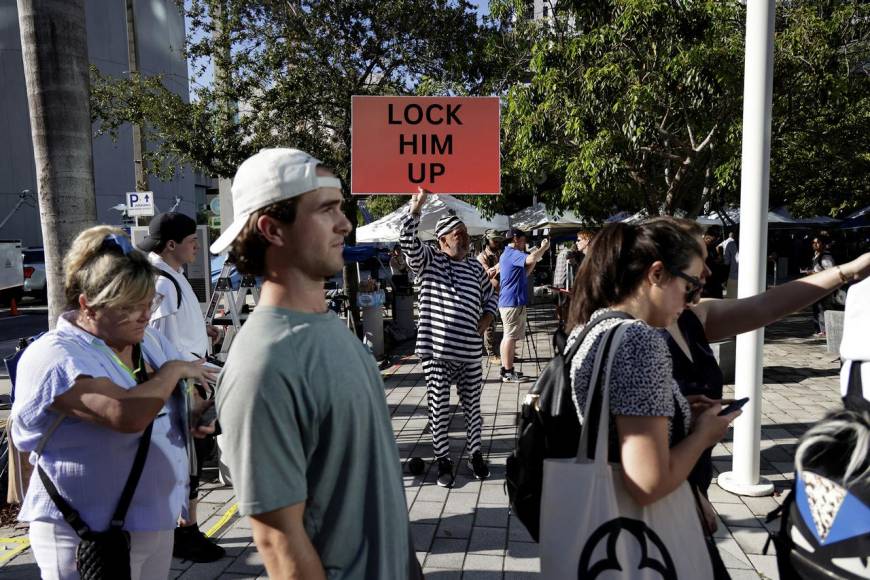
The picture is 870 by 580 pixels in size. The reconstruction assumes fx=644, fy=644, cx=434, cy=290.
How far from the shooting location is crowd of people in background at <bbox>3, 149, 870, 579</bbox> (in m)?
1.38

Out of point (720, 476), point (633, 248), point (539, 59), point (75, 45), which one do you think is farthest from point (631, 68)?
point (633, 248)

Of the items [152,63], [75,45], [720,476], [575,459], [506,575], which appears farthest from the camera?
[152,63]

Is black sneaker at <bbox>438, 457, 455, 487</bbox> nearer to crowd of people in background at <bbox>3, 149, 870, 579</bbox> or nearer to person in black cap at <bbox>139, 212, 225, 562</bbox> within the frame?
person in black cap at <bbox>139, 212, 225, 562</bbox>

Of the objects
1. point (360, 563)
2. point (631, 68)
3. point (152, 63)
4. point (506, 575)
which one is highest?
point (152, 63)

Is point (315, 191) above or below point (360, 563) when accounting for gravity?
above

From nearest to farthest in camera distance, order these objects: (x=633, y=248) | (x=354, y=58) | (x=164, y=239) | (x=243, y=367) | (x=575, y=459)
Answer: (x=243, y=367) < (x=575, y=459) < (x=633, y=248) < (x=164, y=239) < (x=354, y=58)

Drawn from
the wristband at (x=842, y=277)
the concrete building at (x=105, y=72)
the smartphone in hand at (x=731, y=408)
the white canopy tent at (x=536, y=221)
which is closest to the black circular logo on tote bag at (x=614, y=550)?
the smartphone in hand at (x=731, y=408)

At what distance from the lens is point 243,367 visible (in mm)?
1368

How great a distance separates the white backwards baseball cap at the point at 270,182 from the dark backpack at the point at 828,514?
4.49 feet

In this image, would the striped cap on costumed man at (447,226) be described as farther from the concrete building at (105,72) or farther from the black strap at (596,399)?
the concrete building at (105,72)

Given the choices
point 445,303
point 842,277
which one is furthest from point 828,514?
point 445,303

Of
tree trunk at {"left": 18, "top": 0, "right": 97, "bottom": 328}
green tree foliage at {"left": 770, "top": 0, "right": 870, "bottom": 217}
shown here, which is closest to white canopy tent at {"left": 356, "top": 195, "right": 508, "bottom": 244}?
green tree foliage at {"left": 770, "top": 0, "right": 870, "bottom": 217}

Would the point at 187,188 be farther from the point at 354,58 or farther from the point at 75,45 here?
the point at 75,45

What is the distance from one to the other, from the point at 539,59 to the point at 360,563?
9.35 metres
